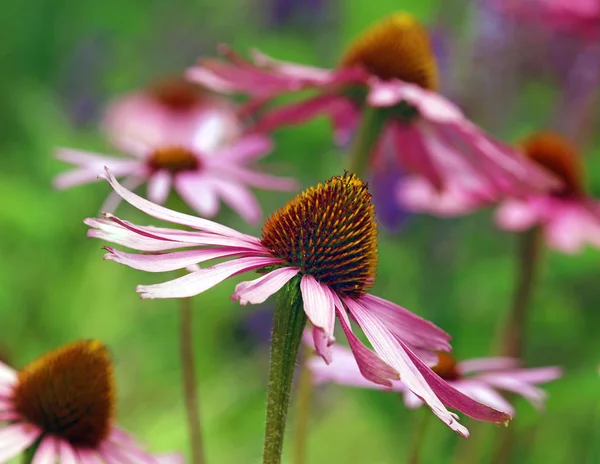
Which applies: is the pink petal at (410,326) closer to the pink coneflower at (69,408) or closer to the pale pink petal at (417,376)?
the pale pink petal at (417,376)

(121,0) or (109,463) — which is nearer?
(109,463)

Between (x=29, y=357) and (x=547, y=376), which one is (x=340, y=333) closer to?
(x=29, y=357)

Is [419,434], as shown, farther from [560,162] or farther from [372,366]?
[560,162]

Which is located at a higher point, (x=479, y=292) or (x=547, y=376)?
(x=547, y=376)

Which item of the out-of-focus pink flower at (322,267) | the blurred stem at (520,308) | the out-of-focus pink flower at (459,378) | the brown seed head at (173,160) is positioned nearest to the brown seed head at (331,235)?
the out-of-focus pink flower at (322,267)

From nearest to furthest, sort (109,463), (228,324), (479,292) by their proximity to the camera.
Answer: (109,463) < (479,292) < (228,324)

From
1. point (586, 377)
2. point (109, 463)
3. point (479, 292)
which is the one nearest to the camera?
point (109, 463)

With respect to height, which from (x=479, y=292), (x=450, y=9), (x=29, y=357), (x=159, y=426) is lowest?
(x=29, y=357)

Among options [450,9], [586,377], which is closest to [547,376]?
[586,377]
